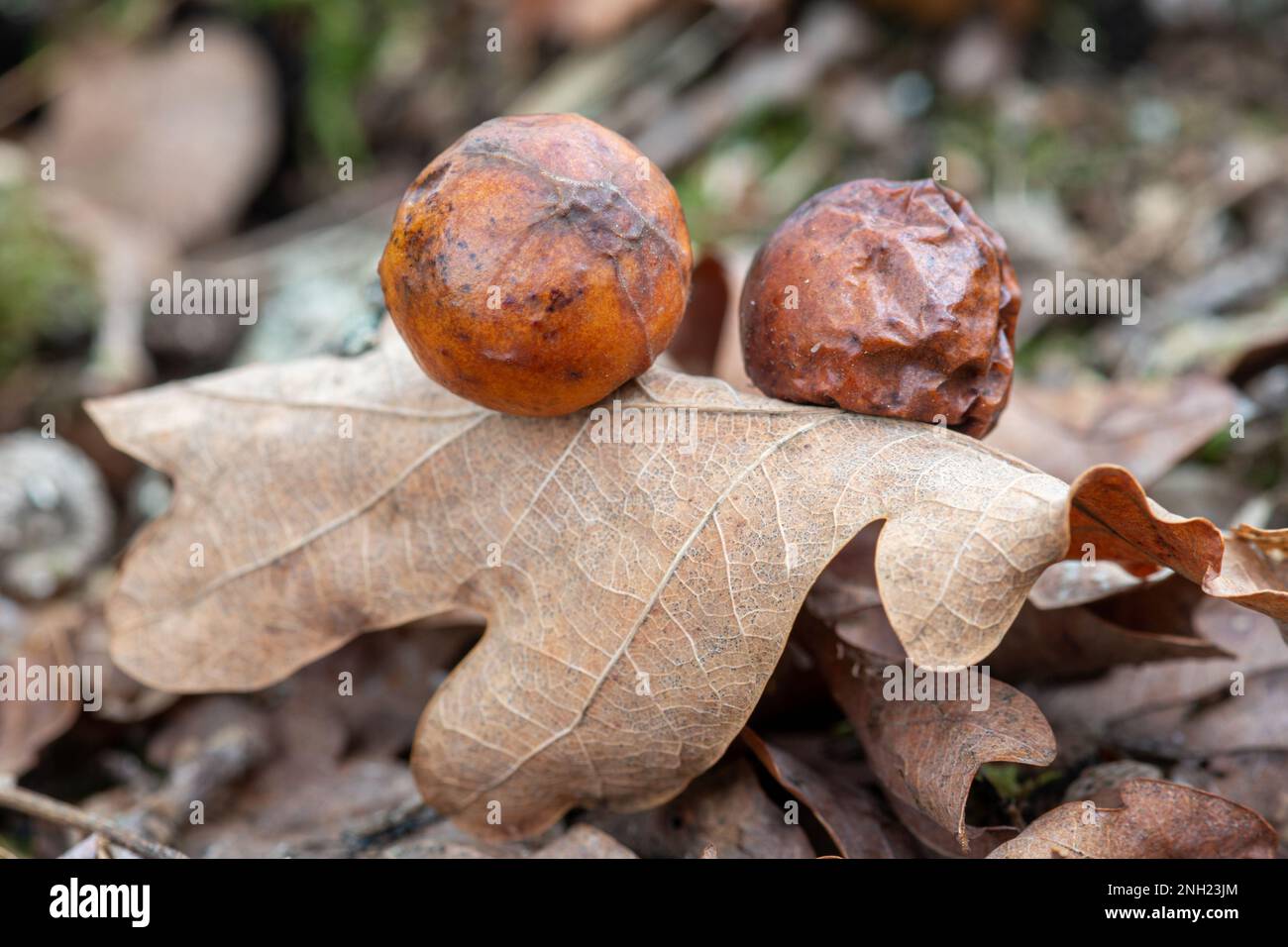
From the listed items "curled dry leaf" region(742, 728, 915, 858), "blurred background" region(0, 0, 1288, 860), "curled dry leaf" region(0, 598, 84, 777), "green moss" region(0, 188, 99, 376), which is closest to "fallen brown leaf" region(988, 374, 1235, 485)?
"blurred background" region(0, 0, 1288, 860)

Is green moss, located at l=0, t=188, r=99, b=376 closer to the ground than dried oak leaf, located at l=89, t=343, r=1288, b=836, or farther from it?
farther from it

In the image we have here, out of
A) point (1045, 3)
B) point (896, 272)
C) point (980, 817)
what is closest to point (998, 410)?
point (896, 272)

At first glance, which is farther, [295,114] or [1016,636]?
[295,114]

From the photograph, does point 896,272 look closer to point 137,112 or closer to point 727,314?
point 727,314

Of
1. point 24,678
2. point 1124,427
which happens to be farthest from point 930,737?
point 24,678

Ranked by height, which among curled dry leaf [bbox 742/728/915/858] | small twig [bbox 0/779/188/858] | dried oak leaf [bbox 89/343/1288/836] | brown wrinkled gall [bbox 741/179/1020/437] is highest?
brown wrinkled gall [bbox 741/179/1020/437]

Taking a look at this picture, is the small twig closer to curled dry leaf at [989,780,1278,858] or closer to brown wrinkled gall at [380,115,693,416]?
brown wrinkled gall at [380,115,693,416]

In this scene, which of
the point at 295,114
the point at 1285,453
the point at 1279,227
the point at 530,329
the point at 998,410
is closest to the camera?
the point at 530,329

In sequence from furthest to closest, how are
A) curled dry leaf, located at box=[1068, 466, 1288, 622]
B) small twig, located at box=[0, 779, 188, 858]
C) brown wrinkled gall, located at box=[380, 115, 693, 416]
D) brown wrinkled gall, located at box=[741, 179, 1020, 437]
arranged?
small twig, located at box=[0, 779, 188, 858], brown wrinkled gall, located at box=[741, 179, 1020, 437], brown wrinkled gall, located at box=[380, 115, 693, 416], curled dry leaf, located at box=[1068, 466, 1288, 622]
